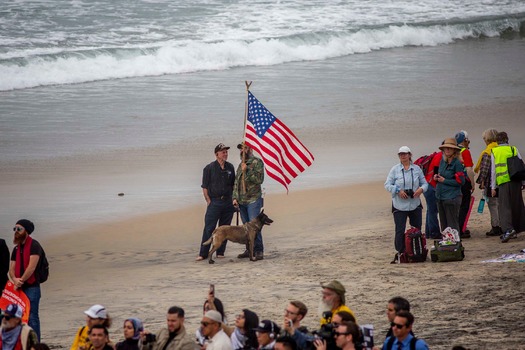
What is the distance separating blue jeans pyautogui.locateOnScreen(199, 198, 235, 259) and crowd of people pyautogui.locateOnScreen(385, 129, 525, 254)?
2.64 m

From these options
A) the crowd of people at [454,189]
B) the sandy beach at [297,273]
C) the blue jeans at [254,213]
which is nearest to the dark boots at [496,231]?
the crowd of people at [454,189]

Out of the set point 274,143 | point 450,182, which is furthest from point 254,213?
point 450,182

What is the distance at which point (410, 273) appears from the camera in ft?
44.8

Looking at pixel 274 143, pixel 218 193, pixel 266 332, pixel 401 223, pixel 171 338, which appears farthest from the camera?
pixel 274 143

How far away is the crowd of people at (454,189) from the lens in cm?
1434

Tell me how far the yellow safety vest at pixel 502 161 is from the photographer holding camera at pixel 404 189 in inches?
51.8

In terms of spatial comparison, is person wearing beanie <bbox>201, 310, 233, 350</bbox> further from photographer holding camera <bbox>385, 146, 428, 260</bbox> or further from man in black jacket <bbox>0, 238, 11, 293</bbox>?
photographer holding camera <bbox>385, 146, 428, 260</bbox>

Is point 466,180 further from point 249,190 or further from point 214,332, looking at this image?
point 214,332

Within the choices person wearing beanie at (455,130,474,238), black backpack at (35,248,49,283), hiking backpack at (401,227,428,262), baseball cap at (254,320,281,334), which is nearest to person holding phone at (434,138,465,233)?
person wearing beanie at (455,130,474,238)

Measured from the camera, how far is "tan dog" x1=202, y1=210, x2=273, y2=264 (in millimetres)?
15383

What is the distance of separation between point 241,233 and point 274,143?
1545 mm

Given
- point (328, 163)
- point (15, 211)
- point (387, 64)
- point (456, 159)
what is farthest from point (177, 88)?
point (456, 159)

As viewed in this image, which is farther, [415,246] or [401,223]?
[401,223]

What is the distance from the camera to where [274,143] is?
635 inches
